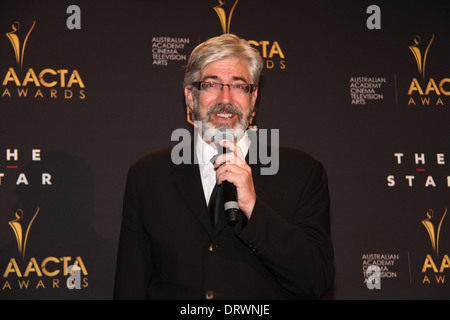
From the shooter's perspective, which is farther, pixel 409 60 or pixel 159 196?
pixel 409 60

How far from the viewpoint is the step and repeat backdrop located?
3.28m

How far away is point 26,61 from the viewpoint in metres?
3.40

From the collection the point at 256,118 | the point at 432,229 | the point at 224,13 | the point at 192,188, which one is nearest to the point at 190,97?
the point at 192,188

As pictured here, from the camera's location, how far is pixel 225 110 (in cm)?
203

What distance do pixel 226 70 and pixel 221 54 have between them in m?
0.07

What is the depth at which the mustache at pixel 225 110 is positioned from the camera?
2.03m

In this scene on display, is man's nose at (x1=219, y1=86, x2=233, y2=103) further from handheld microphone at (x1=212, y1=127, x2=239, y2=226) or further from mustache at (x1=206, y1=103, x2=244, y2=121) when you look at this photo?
handheld microphone at (x1=212, y1=127, x2=239, y2=226)

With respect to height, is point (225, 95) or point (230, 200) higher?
point (225, 95)

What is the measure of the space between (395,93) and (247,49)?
2041 mm

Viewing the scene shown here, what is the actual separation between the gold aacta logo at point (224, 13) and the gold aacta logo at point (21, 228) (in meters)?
1.96

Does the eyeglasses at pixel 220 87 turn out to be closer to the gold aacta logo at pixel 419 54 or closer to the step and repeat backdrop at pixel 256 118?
the step and repeat backdrop at pixel 256 118

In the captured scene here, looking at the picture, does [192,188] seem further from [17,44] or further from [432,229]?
[432,229]

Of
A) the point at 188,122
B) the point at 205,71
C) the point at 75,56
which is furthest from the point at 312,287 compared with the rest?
the point at 75,56

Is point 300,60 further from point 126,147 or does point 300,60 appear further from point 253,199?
point 253,199
